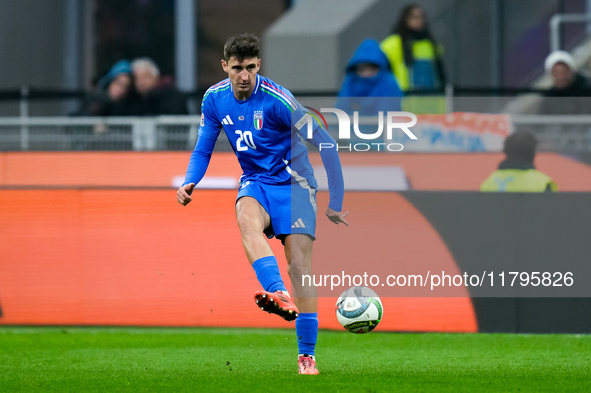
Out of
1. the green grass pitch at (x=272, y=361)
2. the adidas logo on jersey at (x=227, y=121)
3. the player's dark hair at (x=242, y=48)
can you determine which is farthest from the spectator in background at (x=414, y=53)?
the player's dark hair at (x=242, y=48)

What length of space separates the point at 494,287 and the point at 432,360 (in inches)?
Result: 66.7

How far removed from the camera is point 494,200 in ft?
30.7

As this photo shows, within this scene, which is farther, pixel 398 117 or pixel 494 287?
pixel 398 117

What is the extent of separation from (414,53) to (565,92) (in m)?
1.79

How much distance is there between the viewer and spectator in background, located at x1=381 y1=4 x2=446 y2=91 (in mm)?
11797

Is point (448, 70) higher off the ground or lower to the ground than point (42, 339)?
higher

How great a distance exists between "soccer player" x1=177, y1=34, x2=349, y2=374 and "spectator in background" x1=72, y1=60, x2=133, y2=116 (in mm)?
5331

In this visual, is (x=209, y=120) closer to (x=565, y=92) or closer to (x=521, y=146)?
(x=521, y=146)

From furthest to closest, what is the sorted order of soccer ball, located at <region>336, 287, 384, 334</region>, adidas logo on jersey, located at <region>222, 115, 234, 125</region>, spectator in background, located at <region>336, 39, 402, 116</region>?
spectator in background, located at <region>336, 39, 402, 116</region> < soccer ball, located at <region>336, 287, 384, 334</region> < adidas logo on jersey, located at <region>222, 115, 234, 125</region>

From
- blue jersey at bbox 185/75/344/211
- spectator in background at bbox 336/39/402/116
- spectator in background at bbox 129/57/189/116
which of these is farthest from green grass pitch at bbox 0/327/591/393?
spectator in background at bbox 129/57/189/116

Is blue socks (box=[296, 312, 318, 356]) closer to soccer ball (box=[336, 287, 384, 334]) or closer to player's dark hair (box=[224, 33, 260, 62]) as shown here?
soccer ball (box=[336, 287, 384, 334])

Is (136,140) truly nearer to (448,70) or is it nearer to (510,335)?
(510,335)

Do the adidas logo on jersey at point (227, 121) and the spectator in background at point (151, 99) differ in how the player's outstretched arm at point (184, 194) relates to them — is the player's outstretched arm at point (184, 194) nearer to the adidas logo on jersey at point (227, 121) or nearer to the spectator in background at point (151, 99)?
the adidas logo on jersey at point (227, 121)

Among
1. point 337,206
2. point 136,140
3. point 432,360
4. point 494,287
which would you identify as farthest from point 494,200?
point 136,140
